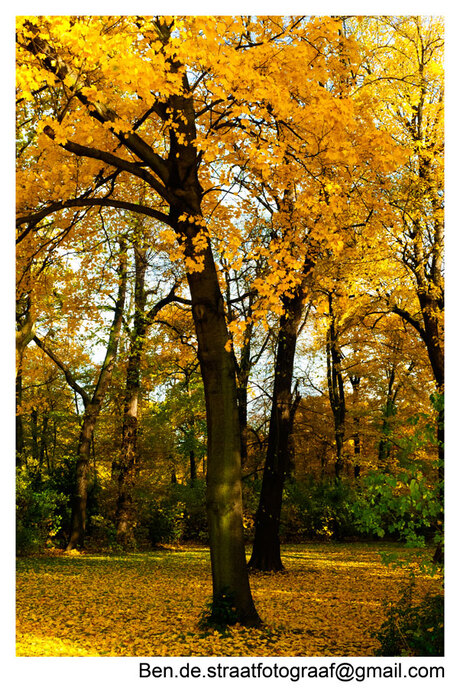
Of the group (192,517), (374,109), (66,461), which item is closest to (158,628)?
(374,109)

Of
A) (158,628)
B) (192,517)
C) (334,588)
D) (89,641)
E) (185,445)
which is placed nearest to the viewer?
(89,641)

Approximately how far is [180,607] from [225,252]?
14.7 feet

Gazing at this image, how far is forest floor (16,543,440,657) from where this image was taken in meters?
5.70

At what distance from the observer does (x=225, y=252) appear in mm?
7004

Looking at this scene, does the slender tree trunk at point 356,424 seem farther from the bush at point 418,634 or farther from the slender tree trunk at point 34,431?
the bush at point 418,634

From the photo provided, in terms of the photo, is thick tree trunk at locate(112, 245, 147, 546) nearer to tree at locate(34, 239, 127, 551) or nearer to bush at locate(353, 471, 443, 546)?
tree at locate(34, 239, 127, 551)

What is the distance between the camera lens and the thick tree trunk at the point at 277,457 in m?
10.9

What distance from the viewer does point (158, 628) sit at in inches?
253

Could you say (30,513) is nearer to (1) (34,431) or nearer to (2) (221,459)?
(2) (221,459)

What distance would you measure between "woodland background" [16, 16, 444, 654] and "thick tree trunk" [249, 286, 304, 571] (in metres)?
0.04

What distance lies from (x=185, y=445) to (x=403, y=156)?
56.1 ft

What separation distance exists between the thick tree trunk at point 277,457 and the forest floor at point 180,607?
0.41m

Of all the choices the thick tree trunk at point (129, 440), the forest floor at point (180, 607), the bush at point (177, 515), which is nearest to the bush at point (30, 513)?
the forest floor at point (180, 607)
